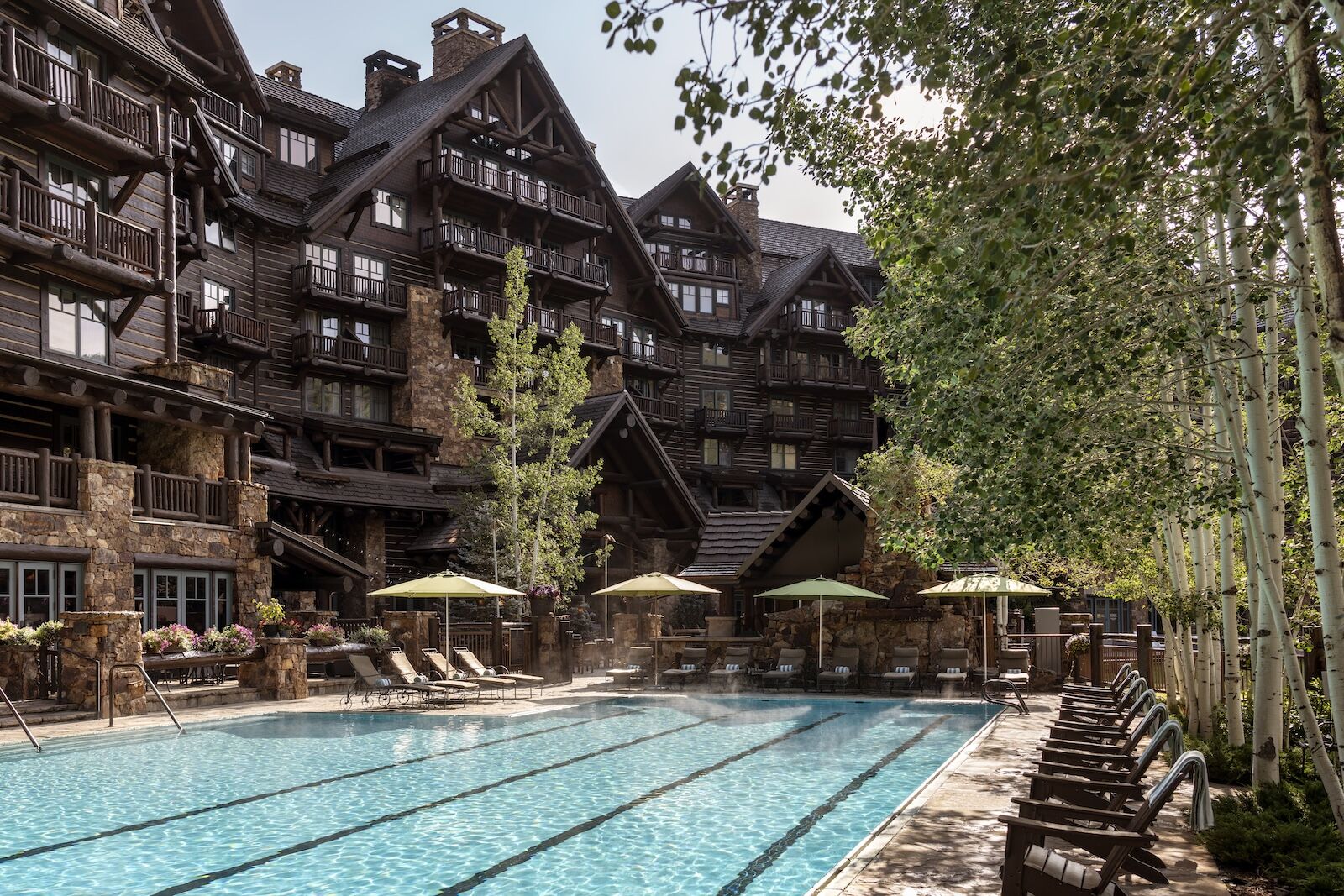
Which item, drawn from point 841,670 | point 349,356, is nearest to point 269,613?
point 841,670

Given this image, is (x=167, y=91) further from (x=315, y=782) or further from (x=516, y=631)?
(x=315, y=782)

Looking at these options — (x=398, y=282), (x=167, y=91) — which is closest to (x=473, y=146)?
(x=398, y=282)

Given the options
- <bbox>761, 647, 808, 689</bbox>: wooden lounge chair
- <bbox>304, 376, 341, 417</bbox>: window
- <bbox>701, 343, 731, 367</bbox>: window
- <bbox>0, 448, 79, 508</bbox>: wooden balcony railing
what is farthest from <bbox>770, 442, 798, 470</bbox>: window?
<bbox>0, 448, 79, 508</bbox>: wooden balcony railing

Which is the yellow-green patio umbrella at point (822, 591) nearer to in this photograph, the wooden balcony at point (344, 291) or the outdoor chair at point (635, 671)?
the outdoor chair at point (635, 671)

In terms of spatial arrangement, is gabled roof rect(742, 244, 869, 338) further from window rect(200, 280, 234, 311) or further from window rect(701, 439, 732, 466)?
window rect(200, 280, 234, 311)

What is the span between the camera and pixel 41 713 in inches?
682

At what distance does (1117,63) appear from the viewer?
5.20m

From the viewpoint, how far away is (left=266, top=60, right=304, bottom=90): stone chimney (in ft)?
141

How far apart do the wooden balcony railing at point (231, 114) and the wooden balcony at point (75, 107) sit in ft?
29.4

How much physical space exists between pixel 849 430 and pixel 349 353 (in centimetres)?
2347

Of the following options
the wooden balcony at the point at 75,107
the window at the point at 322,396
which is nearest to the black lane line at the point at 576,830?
the wooden balcony at the point at 75,107

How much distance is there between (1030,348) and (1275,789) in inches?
154

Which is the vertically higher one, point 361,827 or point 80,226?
point 80,226

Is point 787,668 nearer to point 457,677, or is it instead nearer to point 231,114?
point 457,677
